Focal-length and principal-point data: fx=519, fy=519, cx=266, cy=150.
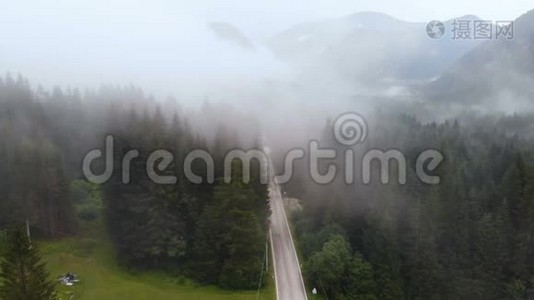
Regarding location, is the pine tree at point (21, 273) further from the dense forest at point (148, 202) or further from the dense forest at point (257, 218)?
the dense forest at point (257, 218)

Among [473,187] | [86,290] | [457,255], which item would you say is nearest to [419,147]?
[473,187]

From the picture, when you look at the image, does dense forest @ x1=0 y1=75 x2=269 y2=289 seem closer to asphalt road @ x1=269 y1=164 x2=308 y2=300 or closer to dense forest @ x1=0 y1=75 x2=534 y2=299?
dense forest @ x1=0 y1=75 x2=534 y2=299

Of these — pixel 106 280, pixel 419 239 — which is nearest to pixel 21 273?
pixel 106 280

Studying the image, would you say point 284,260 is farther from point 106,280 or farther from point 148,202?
point 106,280

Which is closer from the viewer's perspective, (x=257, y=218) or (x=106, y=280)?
(x=106, y=280)

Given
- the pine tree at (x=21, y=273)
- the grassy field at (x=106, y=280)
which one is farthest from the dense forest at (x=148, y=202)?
the pine tree at (x=21, y=273)

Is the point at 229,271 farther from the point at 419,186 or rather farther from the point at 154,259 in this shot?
the point at 419,186

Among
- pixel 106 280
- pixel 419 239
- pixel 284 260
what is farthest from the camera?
pixel 419 239
